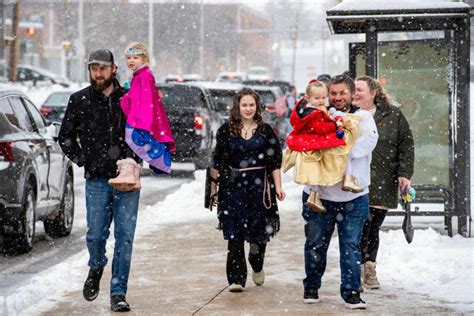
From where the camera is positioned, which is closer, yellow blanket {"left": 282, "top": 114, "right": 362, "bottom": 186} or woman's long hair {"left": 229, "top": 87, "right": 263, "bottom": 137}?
yellow blanket {"left": 282, "top": 114, "right": 362, "bottom": 186}

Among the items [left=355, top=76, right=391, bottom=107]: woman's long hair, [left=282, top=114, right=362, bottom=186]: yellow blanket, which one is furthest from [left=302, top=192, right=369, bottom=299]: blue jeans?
[left=355, top=76, right=391, bottom=107]: woman's long hair

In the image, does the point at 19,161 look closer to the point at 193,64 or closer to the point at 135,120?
the point at 135,120

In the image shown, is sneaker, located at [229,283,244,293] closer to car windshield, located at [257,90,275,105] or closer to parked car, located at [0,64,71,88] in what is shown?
car windshield, located at [257,90,275,105]

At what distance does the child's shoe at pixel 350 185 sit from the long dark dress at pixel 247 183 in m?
1.04

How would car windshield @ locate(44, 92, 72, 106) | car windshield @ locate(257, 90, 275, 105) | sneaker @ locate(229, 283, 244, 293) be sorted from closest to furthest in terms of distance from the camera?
sneaker @ locate(229, 283, 244, 293), car windshield @ locate(257, 90, 275, 105), car windshield @ locate(44, 92, 72, 106)

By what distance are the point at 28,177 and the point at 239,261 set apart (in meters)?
3.52

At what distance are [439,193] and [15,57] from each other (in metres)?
38.0

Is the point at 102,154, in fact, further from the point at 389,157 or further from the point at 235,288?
the point at 389,157

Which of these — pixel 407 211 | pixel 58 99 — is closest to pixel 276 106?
pixel 58 99

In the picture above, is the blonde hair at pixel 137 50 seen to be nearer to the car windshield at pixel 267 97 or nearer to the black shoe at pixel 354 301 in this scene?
the black shoe at pixel 354 301

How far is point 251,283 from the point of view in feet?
30.5

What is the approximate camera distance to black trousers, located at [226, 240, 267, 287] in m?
8.80

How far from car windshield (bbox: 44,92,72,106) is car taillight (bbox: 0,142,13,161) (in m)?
21.5

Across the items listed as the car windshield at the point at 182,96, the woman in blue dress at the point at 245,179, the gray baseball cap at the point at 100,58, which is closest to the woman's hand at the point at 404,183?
the woman in blue dress at the point at 245,179
